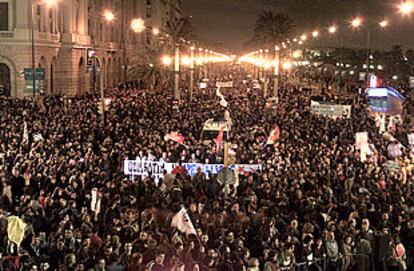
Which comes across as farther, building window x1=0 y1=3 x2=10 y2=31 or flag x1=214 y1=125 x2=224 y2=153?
building window x1=0 y1=3 x2=10 y2=31

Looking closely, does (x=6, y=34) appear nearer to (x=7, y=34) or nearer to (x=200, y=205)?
(x=7, y=34)

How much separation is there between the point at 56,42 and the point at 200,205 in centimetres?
4259

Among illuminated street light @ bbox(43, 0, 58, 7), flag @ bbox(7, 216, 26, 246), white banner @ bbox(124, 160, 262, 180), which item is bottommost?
flag @ bbox(7, 216, 26, 246)

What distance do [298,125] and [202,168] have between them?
40.8 ft

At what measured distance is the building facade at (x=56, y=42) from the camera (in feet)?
163

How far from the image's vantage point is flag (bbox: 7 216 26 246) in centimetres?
1313

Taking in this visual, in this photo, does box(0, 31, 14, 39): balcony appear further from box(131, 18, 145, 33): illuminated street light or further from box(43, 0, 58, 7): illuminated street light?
box(131, 18, 145, 33): illuminated street light

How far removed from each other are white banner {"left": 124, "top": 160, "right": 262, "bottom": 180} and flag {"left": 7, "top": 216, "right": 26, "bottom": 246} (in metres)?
7.76

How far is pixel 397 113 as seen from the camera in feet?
109

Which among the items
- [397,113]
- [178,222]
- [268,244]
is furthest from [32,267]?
[397,113]

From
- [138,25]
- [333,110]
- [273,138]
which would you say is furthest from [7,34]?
[273,138]

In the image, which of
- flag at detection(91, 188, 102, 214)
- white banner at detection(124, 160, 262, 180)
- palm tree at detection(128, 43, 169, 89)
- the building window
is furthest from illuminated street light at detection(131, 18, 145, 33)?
flag at detection(91, 188, 102, 214)

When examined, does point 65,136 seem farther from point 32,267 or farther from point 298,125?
point 32,267

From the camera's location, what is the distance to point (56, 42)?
55.2 m
